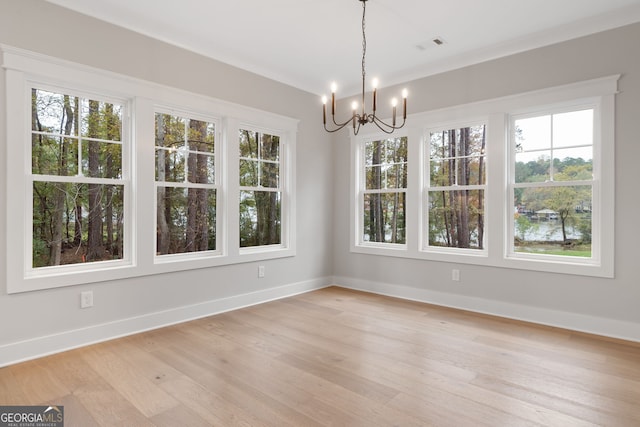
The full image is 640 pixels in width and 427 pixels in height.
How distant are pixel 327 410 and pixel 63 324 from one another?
92.0 inches

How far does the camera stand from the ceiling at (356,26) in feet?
10.2

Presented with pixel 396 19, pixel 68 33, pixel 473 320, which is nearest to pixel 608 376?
pixel 473 320

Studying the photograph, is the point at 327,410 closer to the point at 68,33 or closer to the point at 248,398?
the point at 248,398

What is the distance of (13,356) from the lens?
2.72 m

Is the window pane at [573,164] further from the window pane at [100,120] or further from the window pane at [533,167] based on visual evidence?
the window pane at [100,120]

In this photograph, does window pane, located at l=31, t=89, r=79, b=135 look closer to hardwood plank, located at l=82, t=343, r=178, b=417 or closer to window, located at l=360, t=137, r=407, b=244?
hardwood plank, located at l=82, t=343, r=178, b=417

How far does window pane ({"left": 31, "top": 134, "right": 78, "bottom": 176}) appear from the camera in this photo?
2.93 metres

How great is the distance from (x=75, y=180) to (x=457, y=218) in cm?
399

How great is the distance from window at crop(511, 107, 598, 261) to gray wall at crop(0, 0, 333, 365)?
2548 mm

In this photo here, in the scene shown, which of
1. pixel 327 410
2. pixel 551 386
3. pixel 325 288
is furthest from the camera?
pixel 325 288

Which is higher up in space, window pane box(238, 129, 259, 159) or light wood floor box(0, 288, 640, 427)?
window pane box(238, 129, 259, 159)

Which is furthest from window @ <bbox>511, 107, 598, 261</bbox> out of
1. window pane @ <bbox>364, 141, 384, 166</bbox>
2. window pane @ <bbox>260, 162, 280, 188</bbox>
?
window pane @ <bbox>260, 162, 280, 188</bbox>

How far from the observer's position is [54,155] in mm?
3020

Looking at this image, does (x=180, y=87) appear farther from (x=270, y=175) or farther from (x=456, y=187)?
(x=456, y=187)
